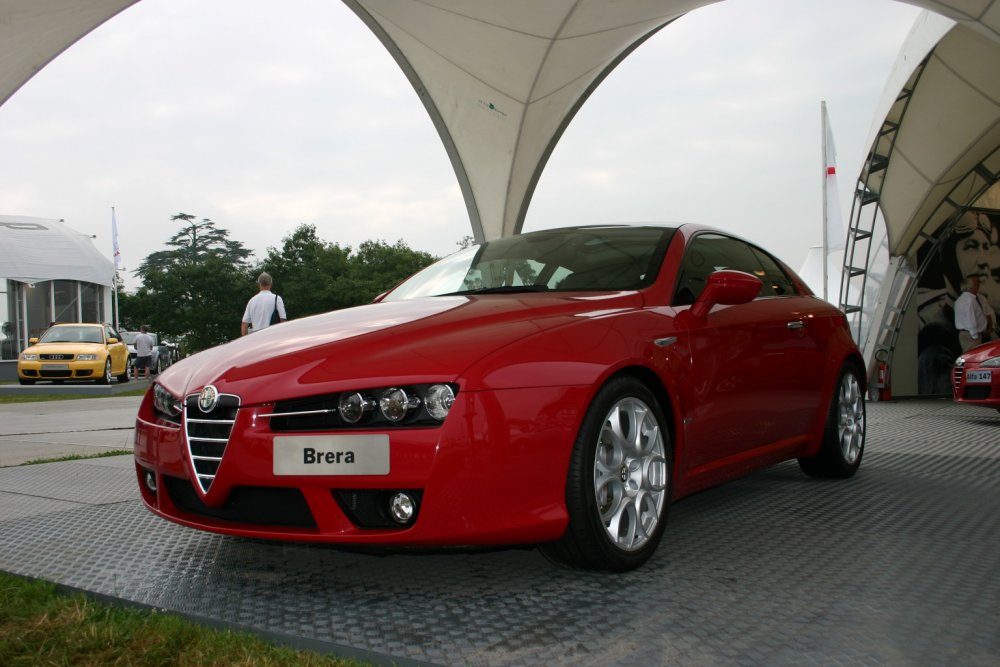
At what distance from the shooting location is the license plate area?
28.0 feet

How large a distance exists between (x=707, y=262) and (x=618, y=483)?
4.99 ft

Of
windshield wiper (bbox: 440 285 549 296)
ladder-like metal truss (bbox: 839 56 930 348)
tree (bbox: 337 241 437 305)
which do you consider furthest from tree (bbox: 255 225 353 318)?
windshield wiper (bbox: 440 285 549 296)

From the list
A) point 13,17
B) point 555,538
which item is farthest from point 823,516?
point 13,17

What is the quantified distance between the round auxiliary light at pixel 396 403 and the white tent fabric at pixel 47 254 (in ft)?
124

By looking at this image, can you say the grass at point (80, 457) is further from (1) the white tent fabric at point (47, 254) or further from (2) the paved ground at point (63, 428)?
(1) the white tent fabric at point (47, 254)

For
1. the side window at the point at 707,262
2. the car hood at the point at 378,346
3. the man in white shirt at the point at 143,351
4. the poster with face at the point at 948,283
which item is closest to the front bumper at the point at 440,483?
Result: the car hood at the point at 378,346

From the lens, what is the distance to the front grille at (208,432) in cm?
276

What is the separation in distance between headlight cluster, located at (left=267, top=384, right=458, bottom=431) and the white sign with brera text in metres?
0.05

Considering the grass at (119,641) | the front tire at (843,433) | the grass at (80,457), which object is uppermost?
the front tire at (843,433)

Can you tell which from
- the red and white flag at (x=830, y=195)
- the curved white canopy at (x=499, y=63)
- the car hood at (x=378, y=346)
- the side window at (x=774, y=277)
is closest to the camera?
the car hood at (x=378, y=346)

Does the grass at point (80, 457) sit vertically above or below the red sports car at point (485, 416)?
below

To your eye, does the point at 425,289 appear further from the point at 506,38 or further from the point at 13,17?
the point at 506,38

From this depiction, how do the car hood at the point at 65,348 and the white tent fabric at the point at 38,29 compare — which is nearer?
the white tent fabric at the point at 38,29

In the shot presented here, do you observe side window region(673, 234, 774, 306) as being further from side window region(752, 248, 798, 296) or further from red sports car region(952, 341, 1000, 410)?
red sports car region(952, 341, 1000, 410)
